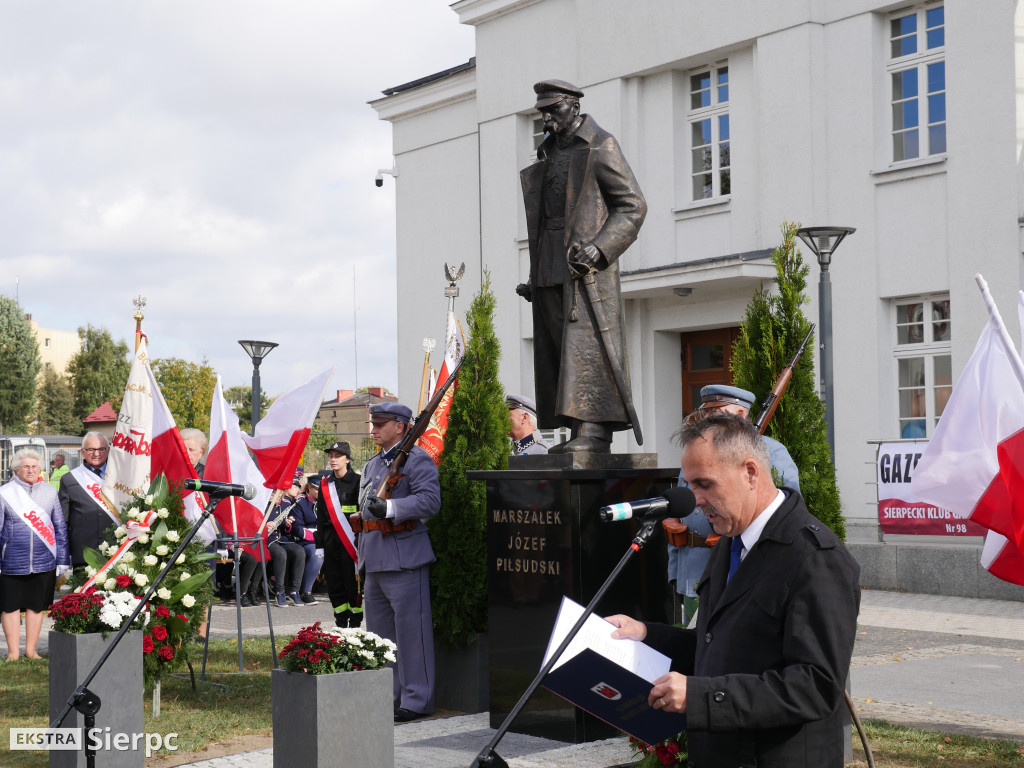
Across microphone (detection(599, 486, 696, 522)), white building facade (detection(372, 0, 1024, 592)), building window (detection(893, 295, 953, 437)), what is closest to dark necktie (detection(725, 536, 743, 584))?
microphone (detection(599, 486, 696, 522))

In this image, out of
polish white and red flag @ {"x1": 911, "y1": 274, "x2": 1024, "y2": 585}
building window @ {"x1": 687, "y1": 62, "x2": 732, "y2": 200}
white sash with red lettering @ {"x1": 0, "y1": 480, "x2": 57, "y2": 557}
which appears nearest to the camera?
polish white and red flag @ {"x1": 911, "y1": 274, "x2": 1024, "y2": 585}

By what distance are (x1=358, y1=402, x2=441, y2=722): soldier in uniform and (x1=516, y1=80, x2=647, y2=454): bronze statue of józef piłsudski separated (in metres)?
1.33

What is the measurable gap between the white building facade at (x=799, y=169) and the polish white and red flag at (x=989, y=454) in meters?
9.60

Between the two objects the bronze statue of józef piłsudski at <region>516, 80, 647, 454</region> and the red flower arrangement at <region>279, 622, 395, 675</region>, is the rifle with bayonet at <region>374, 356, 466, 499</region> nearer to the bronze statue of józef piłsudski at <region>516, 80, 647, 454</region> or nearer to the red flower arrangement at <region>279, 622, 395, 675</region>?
the bronze statue of józef piłsudski at <region>516, 80, 647, 454</region>

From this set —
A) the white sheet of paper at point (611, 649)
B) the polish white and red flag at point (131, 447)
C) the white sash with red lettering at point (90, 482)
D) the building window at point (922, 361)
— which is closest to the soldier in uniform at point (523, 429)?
the polish white and red flag at point (131, 447)

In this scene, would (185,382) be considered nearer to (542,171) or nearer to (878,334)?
(878,334)

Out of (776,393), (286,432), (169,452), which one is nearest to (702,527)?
(776,393)

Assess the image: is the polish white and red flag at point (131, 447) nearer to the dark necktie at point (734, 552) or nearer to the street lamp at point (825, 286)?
the street lamp at point (825, 286)

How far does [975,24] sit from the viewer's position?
16422 millimetres

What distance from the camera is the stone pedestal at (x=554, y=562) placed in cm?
721

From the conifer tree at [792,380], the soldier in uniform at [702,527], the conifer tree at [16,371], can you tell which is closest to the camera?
the soldier in uniform at [702,527]

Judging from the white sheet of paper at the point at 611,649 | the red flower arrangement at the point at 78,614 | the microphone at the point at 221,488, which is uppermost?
the microphone at the point at 221,488

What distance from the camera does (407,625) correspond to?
876cm

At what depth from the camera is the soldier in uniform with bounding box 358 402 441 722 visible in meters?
8.63
